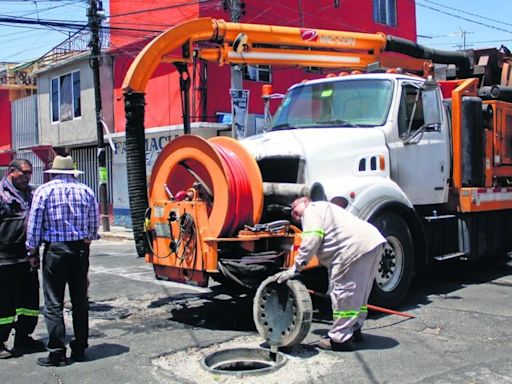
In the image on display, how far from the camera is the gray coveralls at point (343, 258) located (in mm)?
5859

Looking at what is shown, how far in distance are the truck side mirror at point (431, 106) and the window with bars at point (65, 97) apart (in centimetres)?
1803

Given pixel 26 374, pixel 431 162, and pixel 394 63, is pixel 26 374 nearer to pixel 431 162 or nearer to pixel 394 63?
pixel 431 162

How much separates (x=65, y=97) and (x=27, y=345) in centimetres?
2021

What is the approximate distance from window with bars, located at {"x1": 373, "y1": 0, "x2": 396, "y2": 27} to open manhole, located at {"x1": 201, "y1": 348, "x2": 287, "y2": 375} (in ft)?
68.7

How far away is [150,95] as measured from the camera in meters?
20.5

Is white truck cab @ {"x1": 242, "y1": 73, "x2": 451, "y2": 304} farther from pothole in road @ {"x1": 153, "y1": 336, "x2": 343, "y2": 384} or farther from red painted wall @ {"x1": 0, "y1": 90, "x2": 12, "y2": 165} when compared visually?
red painted wall @ {"x1": 0, "y1": 90, "x2": 12, "y2": 165}

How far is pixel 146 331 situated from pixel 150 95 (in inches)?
573

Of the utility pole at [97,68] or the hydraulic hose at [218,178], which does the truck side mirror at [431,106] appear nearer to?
the hydraulic hose at [218,178]

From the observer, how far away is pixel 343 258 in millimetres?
5867

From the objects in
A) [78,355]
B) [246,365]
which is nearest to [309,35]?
[246,365]

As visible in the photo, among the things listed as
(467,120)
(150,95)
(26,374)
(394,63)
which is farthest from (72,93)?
(26,374)

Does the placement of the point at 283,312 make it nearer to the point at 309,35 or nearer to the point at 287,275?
the point at 287,275

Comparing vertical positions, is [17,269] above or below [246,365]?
above

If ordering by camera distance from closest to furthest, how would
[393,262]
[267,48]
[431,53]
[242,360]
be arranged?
[242,360] → [393,262] → [267,48] → [431,53]
